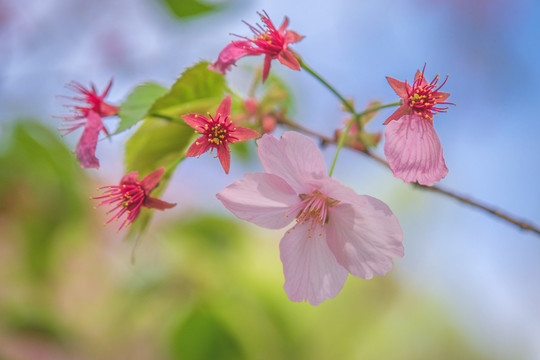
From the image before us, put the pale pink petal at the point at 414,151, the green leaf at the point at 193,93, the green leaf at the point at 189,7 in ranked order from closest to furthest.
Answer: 1. the pale pink petal at the point at 414,151
2. the green leaf at the point at 193,93
3. the green leaf at the point at 189,7

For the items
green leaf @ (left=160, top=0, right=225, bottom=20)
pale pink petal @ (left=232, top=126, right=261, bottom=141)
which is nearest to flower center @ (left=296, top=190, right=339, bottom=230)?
pale pink petal @ (left=232, top=126, right=261, bottom=141)

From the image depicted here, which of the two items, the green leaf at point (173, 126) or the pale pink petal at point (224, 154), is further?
the green leaf at point (173, 126)

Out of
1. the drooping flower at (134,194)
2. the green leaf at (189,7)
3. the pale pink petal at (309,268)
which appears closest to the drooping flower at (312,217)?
the pale pink petal at (309,268)

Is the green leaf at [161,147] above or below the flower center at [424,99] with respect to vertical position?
below

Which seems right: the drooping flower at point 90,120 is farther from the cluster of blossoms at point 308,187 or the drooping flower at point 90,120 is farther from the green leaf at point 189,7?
the green leaf at point 189,7

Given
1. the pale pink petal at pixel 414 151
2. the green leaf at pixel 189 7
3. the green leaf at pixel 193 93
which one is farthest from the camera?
the green leaf at pixel 189 7

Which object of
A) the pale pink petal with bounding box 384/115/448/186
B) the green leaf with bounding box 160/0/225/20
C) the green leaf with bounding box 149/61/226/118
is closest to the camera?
the pale pink petal with bounding box 384/115/448/186

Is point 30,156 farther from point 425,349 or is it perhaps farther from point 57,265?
point 425,349

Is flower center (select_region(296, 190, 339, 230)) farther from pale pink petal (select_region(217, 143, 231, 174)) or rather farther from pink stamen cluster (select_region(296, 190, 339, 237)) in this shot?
pale pink petal (select_region(217, 143, 231, 174))
